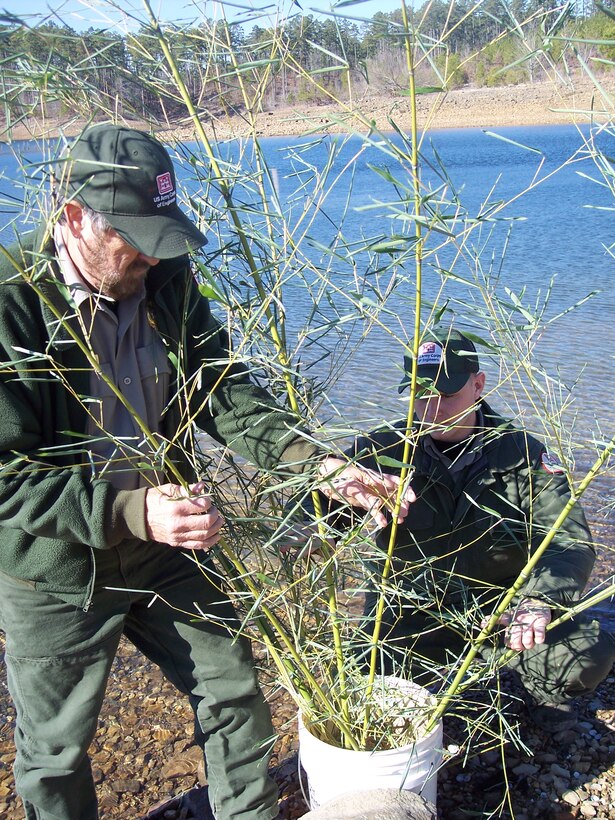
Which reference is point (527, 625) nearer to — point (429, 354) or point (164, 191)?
point (429, 354)

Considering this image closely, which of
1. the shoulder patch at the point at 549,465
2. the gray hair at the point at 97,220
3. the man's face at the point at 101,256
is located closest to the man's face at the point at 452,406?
the shoulder patch at the point at 549,465

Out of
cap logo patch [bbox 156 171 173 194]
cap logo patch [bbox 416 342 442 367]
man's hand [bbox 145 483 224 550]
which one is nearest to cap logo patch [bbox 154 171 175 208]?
cap logo patch [bbox 156 171 173 194]

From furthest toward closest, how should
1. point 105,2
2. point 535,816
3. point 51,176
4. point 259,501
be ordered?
1. point 535,816
2. point 259,501
3. point 105,2
4. point 51,176

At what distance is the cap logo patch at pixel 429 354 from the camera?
2945 mm

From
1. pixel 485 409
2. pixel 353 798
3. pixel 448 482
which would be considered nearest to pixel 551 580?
pixel 448 482

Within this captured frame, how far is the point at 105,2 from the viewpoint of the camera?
2027mm

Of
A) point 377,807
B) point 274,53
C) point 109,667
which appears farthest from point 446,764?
point 274,53

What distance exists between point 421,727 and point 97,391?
4.23ft

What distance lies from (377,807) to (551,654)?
1.15 metres

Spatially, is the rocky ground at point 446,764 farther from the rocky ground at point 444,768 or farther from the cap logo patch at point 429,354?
Answer: the cap logo patch at point 429,354

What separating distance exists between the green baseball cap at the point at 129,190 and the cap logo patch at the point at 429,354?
107cm

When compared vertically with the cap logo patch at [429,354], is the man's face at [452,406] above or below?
below

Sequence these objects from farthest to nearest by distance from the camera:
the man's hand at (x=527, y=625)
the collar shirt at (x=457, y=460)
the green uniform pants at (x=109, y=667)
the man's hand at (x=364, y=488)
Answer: the collar shirt at (x=457, y=460)
the man's hand at (x=527, y=625)
the green uniform pants at (x=109, y=667)
the man's hand at (x=364, y=488)

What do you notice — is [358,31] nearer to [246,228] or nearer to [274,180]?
[274,180]
